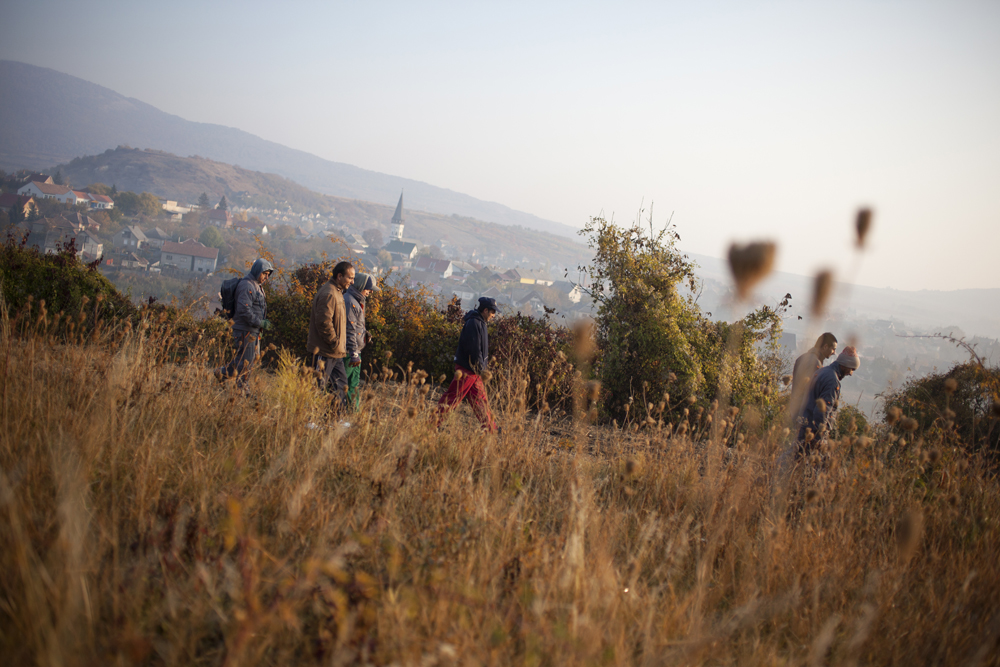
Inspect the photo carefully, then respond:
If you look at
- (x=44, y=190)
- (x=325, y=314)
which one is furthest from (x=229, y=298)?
(x=44, y=190)

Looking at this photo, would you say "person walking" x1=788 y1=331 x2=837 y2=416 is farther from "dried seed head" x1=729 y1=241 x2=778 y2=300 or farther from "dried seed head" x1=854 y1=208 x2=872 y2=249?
"dried seed head" x1=729 y1=241 x2=778 y2=300

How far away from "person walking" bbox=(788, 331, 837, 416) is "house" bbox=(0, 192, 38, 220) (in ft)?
187

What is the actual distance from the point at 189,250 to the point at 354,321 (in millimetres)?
60202

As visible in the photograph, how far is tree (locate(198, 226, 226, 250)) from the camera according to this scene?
65.8 metres

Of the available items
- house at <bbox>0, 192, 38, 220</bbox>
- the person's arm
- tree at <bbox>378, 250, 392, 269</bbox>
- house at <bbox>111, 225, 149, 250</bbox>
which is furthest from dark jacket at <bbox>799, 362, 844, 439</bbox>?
house at <bbox>111, 225, 149, 250</bbox>

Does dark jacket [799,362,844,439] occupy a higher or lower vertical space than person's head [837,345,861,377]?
lower

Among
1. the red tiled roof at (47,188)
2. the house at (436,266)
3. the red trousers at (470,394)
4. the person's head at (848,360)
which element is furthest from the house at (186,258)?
the person's head at (848,360)

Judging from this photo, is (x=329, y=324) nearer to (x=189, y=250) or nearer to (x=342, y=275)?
(x=342, y=275)

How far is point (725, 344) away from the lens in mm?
7980

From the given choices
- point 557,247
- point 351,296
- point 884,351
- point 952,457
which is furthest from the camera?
point 557,247

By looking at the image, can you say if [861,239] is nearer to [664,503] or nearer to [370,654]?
[370,654]

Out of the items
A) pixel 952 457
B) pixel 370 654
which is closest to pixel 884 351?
pixel 952 457

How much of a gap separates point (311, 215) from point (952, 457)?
17462cm

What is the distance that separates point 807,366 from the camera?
411cm
